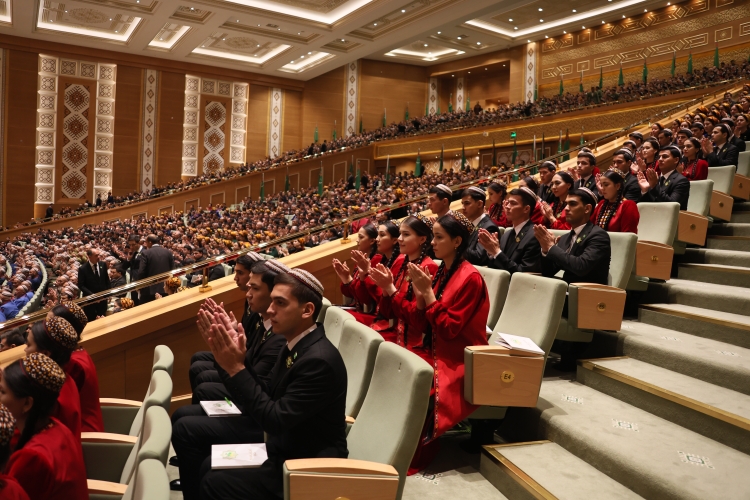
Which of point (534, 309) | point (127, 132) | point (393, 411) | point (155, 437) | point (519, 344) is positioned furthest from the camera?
point (127, 132)

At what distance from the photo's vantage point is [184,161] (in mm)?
18312

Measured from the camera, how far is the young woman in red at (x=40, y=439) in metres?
1.47

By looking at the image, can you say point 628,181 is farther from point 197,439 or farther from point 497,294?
point 197,439

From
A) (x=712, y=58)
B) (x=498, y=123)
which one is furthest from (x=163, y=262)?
(x=712, y=58)

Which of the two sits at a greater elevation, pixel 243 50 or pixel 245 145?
pixel 243 50

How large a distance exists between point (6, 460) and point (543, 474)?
1.74 metres

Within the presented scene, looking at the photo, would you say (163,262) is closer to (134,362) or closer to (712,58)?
(134,362)

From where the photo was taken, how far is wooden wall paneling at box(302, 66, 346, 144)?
66.0 feet

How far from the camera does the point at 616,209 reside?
3.89m

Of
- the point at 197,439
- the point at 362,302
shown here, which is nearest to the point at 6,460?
the point at 197,439

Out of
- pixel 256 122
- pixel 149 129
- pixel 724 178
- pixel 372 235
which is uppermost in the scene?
pixel 256 122

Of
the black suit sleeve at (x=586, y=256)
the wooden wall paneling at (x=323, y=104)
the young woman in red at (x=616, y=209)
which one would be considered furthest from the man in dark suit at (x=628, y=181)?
the wooden wall paneling at (x=323, y=104)

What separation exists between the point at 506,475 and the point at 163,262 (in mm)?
4737

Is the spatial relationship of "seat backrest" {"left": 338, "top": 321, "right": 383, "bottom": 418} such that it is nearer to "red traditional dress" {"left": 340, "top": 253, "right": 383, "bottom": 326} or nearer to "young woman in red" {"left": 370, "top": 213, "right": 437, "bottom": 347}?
"young woman in red" {"left": 370, "top": 213, "right": 437, "bottom": 347}
